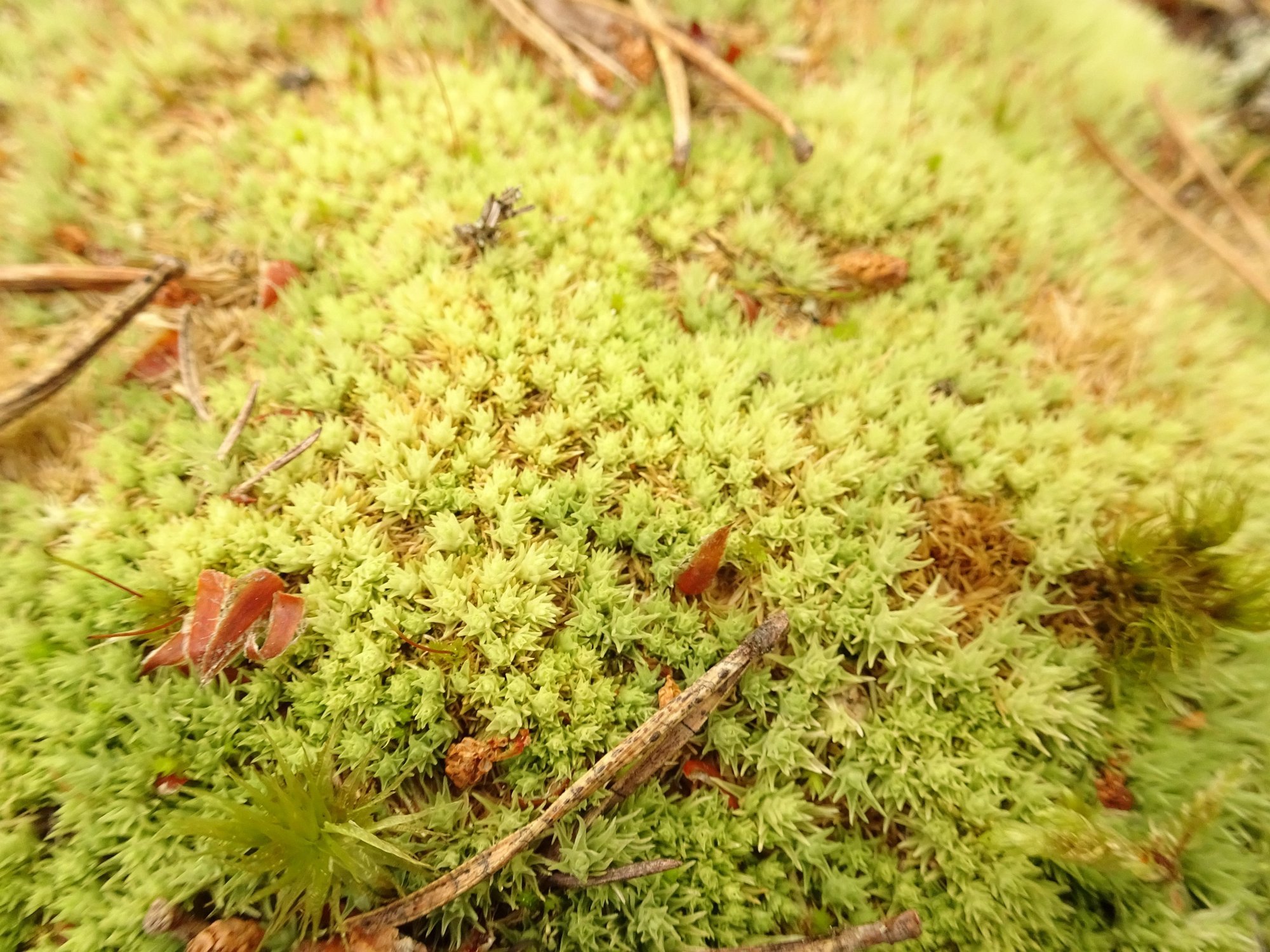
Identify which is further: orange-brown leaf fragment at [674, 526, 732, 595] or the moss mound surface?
orange-brown leaf fragment at [674, 526, 732, 595]

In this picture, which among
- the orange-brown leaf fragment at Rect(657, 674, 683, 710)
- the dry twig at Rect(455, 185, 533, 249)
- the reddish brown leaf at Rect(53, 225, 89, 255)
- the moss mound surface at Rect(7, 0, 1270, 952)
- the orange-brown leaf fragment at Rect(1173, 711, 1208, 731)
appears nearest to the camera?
the moss mound surface at Rect(7, 0, 1270, 952)

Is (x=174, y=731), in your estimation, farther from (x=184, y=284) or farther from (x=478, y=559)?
(x=184, y=284)

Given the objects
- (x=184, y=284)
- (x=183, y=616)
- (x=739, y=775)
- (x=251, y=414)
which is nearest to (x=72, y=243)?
(x=184, y=284)

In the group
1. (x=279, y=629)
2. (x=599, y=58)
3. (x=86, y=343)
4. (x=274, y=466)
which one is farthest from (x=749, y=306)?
(x=86, y=343)

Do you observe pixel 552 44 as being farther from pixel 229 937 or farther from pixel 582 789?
pixel 229 937

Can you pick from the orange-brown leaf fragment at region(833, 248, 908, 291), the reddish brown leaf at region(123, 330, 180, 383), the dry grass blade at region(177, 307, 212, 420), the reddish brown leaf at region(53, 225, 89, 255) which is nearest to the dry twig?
the dry grass blade at region(177, 307, 212, 420)

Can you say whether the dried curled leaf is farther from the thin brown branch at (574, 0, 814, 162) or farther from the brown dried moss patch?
the thin brown branch at (574, 0, 814, 162)

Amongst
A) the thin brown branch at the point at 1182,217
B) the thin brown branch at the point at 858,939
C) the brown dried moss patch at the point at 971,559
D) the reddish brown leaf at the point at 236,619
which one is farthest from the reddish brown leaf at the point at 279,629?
the thin brown branch at the point at 1182,217
